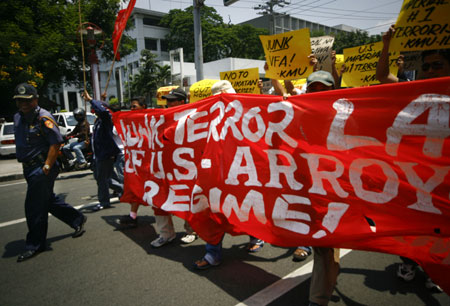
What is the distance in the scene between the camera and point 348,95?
2.15 m

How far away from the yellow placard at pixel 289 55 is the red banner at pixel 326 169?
109 centimetres

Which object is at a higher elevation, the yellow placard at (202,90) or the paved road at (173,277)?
the yellow placard at (202,90)

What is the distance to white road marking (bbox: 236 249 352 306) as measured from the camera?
2.46m

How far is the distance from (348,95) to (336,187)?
69 cm

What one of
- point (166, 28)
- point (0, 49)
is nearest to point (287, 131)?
point (0, 49)

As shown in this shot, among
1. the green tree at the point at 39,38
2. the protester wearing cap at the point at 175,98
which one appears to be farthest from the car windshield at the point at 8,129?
the protester wearing cap at the point at 175,98

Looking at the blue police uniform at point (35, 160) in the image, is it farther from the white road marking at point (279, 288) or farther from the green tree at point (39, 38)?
the green tree at point (39, 38)

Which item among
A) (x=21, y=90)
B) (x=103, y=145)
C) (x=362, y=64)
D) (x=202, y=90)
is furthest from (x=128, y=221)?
(x=362, y=64)

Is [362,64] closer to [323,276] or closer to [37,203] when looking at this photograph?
[323,276]

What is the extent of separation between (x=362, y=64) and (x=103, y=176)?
520 cm

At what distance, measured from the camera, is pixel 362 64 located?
5.54 m

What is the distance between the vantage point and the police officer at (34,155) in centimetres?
351

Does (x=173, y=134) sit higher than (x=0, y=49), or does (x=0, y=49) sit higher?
(x=0, y=49)

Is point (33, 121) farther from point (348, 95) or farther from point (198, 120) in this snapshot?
point (348, 95)
